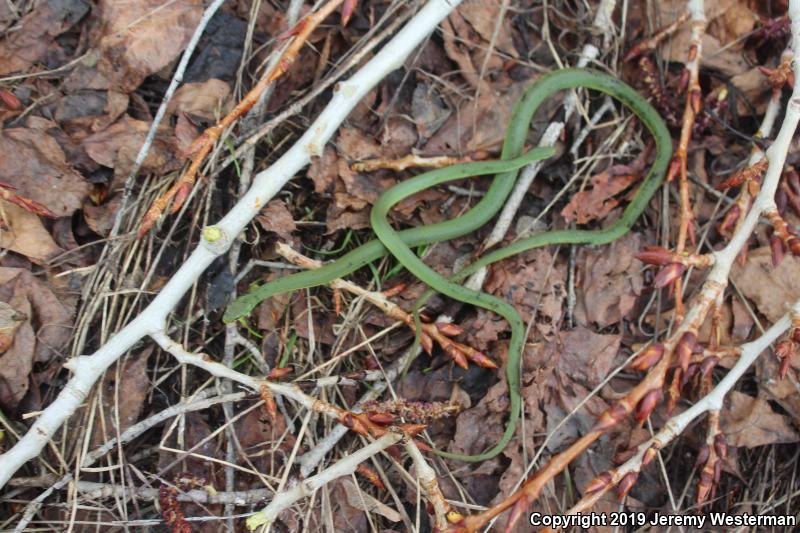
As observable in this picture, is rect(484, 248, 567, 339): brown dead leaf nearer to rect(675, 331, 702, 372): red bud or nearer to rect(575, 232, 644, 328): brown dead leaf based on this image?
rect(575, 232, 644, 328): brown dead leaf

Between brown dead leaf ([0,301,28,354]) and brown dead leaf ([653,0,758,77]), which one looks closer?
brown dead leaf ([0,301,28,354])

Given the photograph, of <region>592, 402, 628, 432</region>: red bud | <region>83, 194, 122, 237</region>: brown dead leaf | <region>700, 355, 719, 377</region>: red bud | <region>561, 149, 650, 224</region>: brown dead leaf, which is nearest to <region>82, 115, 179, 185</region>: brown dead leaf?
<region>83, 194, 122, 237</region>: brown dead leaf

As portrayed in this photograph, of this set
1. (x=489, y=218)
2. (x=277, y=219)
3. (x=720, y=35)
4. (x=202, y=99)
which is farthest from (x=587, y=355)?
(x=202, y=99)

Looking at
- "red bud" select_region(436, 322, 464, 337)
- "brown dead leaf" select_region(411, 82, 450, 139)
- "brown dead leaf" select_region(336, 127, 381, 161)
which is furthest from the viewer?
"brown dead leaf" select_region(411, 82, 450, 139)

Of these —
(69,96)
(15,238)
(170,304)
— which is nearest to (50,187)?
(15,238)

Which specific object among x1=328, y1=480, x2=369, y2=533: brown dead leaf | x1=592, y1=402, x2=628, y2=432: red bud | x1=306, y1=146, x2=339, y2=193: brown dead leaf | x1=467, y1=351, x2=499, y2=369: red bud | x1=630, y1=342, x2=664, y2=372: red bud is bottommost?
x1=328, y1=480, x2=369, y2=533: brown dead leaf

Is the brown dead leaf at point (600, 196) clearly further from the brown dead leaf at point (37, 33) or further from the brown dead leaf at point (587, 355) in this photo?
the brown dead leaf at point (37, 33)

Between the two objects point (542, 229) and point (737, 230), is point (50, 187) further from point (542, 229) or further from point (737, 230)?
point (737, 230)
